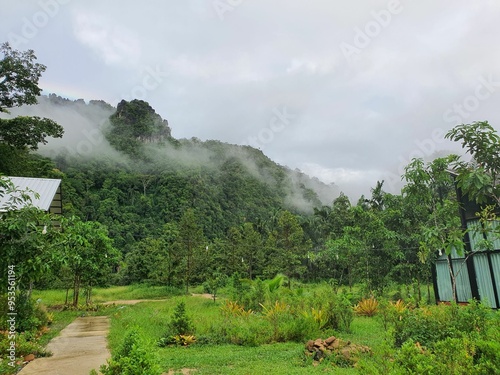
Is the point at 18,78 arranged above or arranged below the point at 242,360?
above

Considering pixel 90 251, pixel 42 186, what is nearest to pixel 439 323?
pixel 90 251

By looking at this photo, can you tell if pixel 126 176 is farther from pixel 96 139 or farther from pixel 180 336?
pixel 180 336

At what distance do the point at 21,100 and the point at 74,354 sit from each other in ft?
50.6

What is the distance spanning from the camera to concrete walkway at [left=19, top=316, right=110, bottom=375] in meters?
5.73

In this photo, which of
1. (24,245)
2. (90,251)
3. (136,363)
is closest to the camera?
(136,363)

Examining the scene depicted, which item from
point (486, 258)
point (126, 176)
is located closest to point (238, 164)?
point (126, 176)

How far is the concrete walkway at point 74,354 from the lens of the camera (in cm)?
573

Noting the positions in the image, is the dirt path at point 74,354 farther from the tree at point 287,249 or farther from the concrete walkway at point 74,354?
the tree at point 287,249

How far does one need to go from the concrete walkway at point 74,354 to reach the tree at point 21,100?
11.2m

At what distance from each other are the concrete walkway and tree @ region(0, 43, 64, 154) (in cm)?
1122

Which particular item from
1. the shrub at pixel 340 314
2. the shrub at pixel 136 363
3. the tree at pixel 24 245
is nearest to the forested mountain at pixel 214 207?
the shrub at pixel 340 314

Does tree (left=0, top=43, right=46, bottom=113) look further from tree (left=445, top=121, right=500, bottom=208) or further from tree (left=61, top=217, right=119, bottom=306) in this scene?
tree (left=445, top=121, right=500, bottom=208)

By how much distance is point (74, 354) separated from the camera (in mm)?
6898

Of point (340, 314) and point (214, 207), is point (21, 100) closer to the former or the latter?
point (340, 314)
